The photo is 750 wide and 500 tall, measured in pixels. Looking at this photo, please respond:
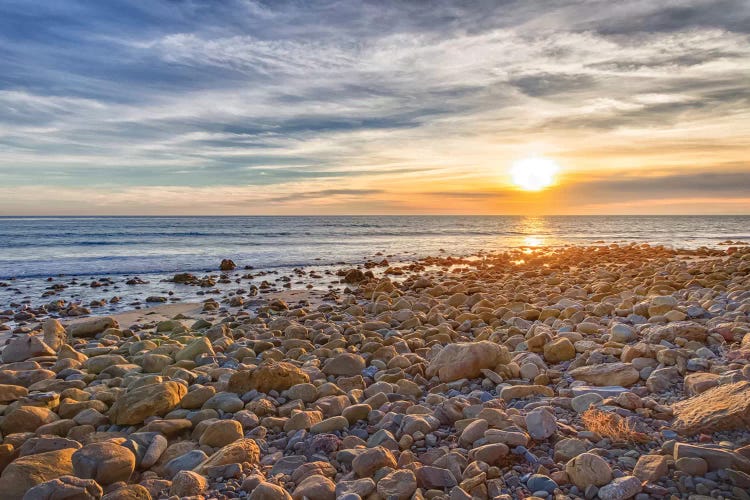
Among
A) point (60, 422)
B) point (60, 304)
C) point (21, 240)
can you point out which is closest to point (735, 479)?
point (60, 422)

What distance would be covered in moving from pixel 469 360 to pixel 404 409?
1.18 meters

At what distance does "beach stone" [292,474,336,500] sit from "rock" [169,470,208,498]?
0.68 metres

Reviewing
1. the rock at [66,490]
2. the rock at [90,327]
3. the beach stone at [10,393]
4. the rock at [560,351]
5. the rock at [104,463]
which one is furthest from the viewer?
the rock at [90,327]

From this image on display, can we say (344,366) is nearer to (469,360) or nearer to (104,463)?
(469,360)

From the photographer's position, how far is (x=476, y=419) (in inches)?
158

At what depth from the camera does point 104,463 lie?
3691 millimetres

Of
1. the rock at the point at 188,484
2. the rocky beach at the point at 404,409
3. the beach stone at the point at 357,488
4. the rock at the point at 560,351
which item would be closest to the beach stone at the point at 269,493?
the rocky beach at the point at 404,409

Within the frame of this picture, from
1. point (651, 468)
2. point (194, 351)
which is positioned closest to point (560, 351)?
point (651, 468)

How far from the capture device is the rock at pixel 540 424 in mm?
3665

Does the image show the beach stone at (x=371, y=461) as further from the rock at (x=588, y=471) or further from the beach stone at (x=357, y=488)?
the rock at (x=588, y=471)

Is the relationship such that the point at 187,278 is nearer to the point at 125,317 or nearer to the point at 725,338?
the point at 125,317

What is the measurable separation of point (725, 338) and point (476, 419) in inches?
132

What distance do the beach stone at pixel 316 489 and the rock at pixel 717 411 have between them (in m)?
2.53

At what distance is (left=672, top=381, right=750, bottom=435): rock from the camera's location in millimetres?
3307
